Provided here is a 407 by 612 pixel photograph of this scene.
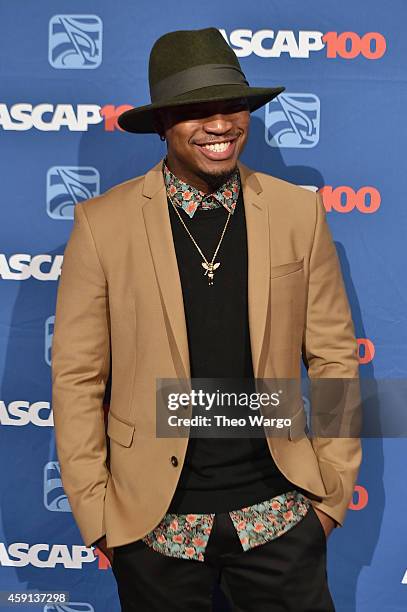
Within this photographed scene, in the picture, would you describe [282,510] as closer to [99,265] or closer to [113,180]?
[99,265]

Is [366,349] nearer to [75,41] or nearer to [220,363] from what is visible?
[220,363]

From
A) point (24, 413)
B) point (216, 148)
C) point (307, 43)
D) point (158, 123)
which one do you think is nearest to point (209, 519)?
point (216, 148)

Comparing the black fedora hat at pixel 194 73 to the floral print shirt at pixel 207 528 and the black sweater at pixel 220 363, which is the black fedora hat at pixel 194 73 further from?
the floral print shirt at pixel 207 528

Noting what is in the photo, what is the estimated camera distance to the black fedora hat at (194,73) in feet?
6.95

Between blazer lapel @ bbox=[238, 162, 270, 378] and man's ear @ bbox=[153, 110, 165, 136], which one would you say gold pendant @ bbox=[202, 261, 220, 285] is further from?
man's ear @ bbox=[153, 110, 165, 136]

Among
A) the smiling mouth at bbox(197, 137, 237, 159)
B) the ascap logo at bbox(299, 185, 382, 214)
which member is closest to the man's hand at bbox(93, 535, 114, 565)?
the smiling mouth at bbox(197, 137, 237, 159)

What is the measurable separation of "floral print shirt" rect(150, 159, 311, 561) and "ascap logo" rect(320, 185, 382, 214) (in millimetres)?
750

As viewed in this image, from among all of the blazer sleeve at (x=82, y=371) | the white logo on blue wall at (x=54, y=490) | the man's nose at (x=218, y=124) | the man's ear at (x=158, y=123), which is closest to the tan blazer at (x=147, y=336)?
the blazer sleeve at (x=82, y=371)

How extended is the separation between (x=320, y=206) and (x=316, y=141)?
65 cm

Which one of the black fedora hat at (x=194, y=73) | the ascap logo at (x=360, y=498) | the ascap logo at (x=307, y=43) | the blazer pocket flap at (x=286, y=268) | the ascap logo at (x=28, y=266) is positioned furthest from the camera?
the ascap logo at (x=360, y=498)

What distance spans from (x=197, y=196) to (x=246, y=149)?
2.57 ft

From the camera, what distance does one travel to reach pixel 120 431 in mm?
2285

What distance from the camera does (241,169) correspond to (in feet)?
7.89

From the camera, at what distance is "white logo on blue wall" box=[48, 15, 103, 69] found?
290 cm
